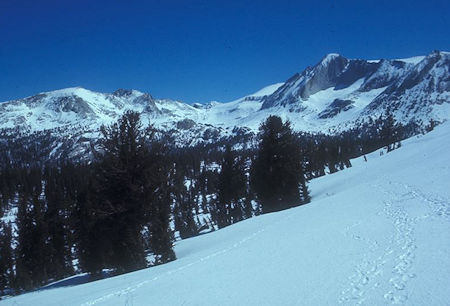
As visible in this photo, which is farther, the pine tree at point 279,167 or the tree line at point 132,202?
the pine tree at point 279,167

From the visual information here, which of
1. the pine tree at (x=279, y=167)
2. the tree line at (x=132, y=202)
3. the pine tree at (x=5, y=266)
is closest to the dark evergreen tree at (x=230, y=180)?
the tree line at (x=132, y=202)

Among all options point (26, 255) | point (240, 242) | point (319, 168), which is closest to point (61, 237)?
point (26, 255)

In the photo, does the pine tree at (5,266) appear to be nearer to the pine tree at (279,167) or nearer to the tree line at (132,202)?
the tree line at (132,202)

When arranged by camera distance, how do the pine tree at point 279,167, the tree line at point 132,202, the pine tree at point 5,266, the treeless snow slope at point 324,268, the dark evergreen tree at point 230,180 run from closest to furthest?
1. the treeless snow slope at point 324,268
2. the tree line at point 132,202
3. the pine tree at point 279,167
4. the dark evergreen tree at point 230,180
5. the pine tree at point 5,266

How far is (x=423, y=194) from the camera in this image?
15.0 metres

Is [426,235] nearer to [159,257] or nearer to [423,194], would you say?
[423,194]

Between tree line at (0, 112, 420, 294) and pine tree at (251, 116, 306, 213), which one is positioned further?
pine tree at (251, 116, 306, 213)

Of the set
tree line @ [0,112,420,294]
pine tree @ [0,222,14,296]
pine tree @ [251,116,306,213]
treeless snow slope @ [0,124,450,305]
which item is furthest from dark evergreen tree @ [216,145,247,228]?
pine tree @ [0,222,14,296]

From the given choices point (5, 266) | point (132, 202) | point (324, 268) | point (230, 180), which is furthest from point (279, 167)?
point (5, 266)

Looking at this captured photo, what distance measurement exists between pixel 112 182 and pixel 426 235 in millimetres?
12186

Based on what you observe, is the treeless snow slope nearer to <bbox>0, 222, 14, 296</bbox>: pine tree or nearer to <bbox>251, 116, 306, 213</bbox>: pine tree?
<bbox>251, 116, 306, 213</bbox>: pine tree

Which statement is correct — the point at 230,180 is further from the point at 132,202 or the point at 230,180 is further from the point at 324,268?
the point at 324,268

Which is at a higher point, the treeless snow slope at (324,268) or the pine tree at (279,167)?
the pine tree at (279,167)

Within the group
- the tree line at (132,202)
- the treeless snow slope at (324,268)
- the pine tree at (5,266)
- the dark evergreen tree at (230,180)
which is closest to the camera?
the treeless snow slope at (324,268)
